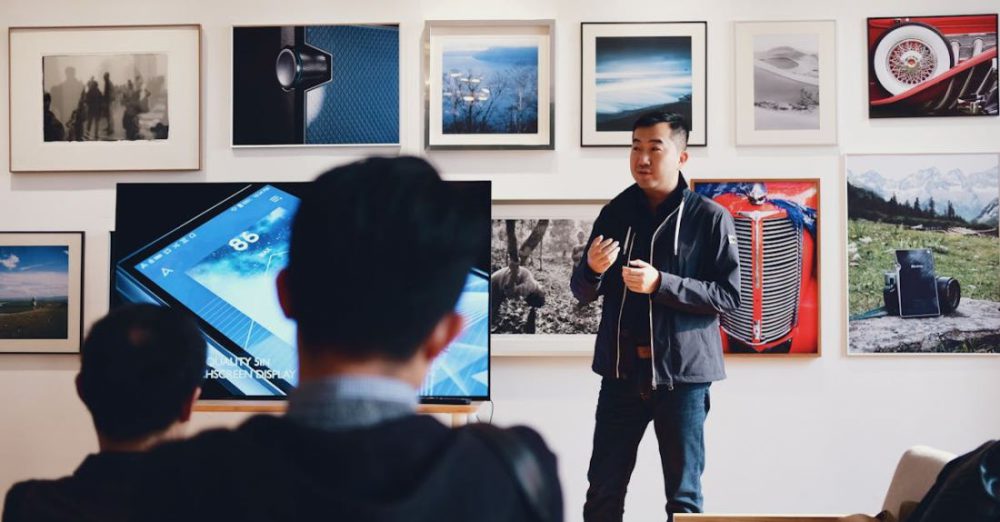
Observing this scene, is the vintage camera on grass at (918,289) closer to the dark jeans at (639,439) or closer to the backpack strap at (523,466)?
the dark jeans at (639,439)

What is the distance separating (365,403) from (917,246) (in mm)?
3360

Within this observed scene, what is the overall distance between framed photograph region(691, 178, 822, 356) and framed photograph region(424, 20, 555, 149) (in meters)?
0.74

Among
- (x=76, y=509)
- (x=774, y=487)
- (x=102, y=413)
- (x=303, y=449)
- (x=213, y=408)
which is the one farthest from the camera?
(x=774, y=487)

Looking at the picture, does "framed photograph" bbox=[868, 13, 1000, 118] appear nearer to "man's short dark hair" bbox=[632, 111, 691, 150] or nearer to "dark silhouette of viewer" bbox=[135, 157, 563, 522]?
"man's short dark hair" bbox=[632, 111, 691, 150]

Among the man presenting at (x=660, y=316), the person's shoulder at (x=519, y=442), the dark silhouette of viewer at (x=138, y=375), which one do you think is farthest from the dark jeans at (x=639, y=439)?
the person's shoulder at (x=519, y=442)

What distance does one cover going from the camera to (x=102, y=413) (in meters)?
1.34

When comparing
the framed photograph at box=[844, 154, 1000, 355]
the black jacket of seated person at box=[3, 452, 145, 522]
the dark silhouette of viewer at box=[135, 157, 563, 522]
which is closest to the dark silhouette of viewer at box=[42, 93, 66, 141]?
the black jacket of seated person at box=[3, 452, 145, 522]

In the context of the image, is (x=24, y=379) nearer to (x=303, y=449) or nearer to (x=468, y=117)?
(x=468, y=117)

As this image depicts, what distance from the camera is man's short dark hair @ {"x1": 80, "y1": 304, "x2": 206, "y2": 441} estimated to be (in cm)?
133

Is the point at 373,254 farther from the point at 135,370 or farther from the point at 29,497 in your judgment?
the point at 135,370

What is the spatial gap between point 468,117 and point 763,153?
122 centimetres

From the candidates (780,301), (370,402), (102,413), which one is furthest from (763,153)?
(370,402)

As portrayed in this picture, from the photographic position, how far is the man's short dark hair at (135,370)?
4.35 feet

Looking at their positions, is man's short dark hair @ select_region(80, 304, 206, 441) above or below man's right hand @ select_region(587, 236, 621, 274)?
below
